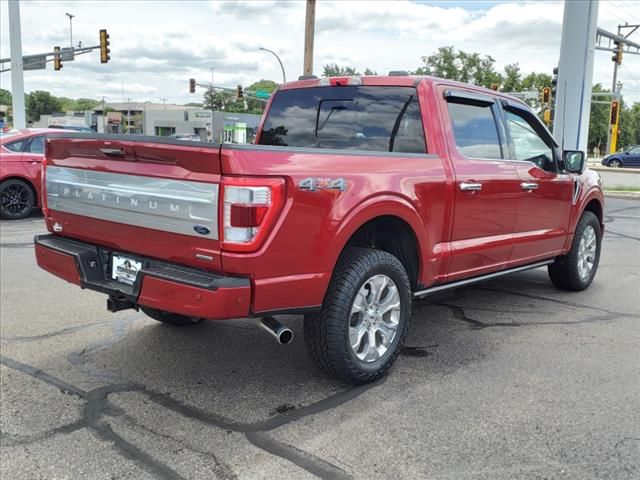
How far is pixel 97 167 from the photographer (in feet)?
12.3

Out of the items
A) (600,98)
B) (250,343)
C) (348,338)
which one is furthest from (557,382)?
(600,98)

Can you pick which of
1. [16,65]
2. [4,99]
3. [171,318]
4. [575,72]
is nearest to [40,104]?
[4,99]

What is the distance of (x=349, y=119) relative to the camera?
469 cm

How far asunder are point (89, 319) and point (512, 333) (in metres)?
3.50

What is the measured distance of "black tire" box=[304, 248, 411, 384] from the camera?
360 cm

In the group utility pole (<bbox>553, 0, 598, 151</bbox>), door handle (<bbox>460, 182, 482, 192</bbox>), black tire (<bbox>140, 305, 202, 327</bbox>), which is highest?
utility pole (<bbox>553, 0, 598, 151</bbox>)

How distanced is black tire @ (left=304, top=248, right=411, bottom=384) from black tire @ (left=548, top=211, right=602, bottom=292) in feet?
9.90

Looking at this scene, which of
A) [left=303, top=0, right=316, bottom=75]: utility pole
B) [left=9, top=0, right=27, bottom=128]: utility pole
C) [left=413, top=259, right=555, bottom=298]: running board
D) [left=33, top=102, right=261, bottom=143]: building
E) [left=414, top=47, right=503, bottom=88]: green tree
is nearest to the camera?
[left=413, top=259, right=555, bottom=298]: running board

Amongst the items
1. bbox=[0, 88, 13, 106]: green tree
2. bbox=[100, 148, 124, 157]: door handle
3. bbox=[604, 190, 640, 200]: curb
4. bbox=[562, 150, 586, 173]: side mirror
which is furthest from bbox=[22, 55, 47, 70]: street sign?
bbox=[0, 88, 13, 106]: green tree

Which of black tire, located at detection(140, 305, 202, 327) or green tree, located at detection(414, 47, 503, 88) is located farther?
green tree, located at detection(414, 47, 503, 88)

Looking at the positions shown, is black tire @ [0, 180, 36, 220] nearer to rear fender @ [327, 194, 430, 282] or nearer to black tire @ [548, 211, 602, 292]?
black tire @ [548, 211, 602, 292]

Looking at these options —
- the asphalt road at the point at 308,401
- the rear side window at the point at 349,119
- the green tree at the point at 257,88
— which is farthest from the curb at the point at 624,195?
the green tree at the point at 257,88

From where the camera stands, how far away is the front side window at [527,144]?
17.4 feet

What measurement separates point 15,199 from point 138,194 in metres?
8.96
